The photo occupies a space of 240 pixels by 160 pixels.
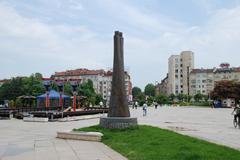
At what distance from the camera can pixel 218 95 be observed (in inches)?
3994

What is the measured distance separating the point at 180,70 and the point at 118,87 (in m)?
142

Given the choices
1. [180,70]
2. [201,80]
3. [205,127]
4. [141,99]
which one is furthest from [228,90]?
[205,127]

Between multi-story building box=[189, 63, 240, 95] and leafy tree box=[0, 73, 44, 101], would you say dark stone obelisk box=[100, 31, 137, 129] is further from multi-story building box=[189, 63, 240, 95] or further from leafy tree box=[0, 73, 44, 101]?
multi-story building box=[189, 63, 240, 95]

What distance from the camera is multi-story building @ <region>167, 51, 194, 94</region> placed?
154000 millimetres

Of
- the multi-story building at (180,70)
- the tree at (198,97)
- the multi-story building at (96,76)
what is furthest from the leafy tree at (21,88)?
the multi-story building at (180,70)

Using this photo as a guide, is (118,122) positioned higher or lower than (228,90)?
lower

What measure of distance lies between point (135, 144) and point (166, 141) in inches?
43.2

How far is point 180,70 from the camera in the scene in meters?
156

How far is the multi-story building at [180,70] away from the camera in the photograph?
15400cm

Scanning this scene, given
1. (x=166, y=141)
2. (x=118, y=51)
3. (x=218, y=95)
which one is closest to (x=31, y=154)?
(x=166, y=141)

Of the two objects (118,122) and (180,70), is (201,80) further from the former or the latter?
(118,122)

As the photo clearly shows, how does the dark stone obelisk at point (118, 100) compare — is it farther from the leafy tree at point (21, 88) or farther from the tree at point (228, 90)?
the tree at point (228, 90)

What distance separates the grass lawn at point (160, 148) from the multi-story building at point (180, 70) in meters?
142

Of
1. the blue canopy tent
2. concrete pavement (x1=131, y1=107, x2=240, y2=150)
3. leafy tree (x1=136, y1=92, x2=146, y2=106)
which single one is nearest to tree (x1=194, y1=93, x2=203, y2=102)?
leafy tree (x1=136, y1=92, x2=146, y2=106)
